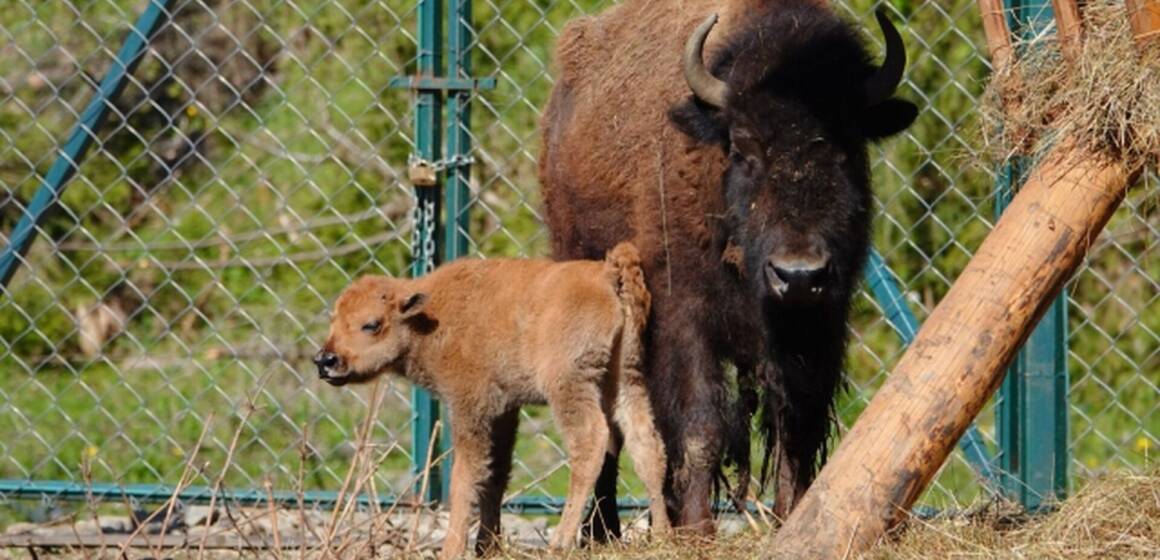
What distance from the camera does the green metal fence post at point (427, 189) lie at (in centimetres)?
675

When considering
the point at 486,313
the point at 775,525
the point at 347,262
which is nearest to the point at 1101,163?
the point at 775,525

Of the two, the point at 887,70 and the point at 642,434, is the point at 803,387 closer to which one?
the point at 642,434

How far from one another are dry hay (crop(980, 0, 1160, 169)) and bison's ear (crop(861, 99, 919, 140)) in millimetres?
385

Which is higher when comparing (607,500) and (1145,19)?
(1145,19)

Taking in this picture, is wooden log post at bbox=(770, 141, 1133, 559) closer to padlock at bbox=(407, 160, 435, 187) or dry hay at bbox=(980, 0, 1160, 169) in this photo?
dry hay at bbox=(980, 0, 1160, 169)

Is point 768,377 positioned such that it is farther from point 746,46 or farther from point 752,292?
point 746,46

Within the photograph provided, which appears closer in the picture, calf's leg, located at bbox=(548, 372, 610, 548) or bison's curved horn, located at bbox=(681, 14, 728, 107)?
calf's leg, located at bbox=(548, 372, 610, 548)

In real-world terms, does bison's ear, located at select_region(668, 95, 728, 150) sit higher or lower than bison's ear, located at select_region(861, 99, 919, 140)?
higher

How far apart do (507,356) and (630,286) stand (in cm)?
44

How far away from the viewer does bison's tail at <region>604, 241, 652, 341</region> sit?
5.73 metres

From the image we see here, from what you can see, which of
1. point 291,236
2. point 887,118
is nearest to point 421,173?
point 887,118

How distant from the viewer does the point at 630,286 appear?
5750mm

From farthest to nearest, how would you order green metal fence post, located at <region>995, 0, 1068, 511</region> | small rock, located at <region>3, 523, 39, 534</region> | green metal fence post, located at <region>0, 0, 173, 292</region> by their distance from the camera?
green metal fence post, located at <region>0, 0, 173, 292</region>, small rock, located at <region>3, 523, 39, 534</region>, green metal fence post, located at <region>995, 0, 1068, 511</region>

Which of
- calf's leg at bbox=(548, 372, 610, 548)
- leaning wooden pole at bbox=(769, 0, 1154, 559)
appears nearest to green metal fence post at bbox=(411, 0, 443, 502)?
calf's leg at bbox=(548, 372, 610, 548)
